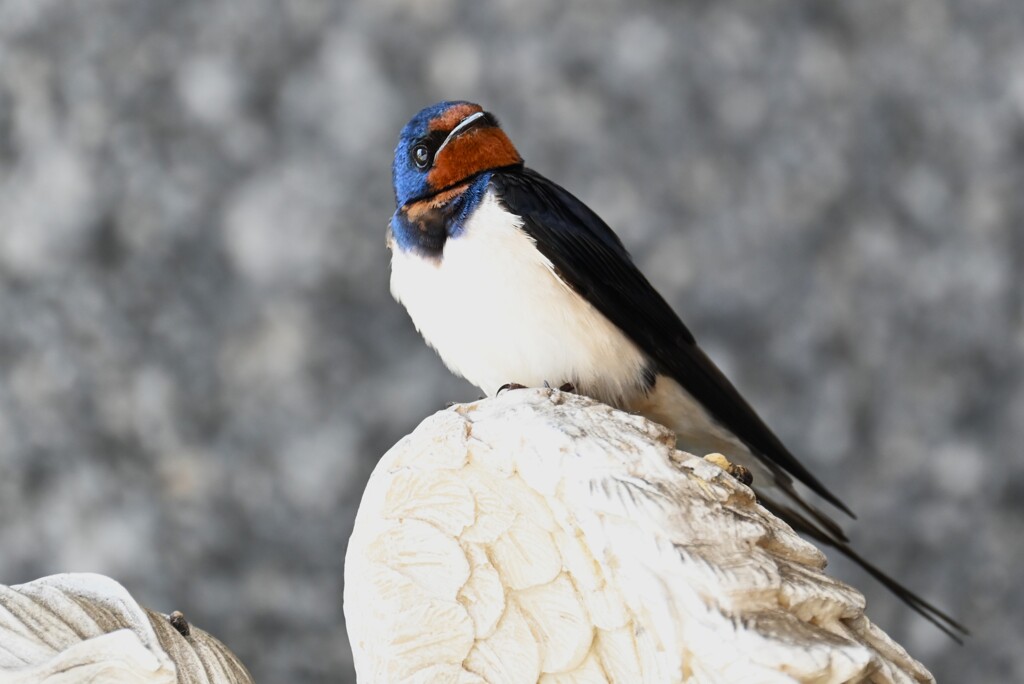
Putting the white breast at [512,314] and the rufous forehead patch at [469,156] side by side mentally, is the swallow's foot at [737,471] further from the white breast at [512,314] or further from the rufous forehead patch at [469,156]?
the rufous forehead patch at [469,156]

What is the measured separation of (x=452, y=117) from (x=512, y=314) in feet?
0.50

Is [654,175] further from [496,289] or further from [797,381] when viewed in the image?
[496,289]

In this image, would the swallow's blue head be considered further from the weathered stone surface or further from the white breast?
the weathered stone surface

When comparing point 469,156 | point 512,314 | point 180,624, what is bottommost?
point 180,624

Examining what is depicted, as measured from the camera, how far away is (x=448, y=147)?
3.25 feet

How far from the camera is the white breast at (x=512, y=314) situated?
98 centimetres

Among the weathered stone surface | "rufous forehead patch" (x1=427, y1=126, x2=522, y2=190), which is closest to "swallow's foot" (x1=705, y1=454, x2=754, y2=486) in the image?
the weathered stone surface

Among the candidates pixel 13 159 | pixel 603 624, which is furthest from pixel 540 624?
pixel 13 159

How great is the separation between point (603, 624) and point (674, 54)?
1110 millimetres

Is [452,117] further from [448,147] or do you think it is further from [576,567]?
[576,567]

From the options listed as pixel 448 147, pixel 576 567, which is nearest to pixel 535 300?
pixel 448 147

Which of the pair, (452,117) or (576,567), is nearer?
(576,567)

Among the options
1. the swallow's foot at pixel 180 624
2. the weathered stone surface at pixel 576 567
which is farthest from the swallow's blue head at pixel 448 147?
the swallow's foot at pixel 180 624

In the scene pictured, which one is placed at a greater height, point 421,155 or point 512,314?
point 421,155
